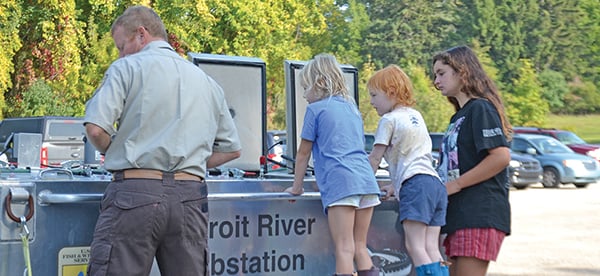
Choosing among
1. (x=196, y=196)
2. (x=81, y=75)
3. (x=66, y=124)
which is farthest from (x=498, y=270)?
(x=81, y=75)

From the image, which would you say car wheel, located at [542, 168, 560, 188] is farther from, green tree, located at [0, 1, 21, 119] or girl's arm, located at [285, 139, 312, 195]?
girl's arm, located at [285, 139, 312, 195]

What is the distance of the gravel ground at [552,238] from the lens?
36.9 feet

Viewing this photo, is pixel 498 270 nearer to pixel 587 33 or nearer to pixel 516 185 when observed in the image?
pixel 516 185

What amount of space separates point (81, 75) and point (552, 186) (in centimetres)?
1347

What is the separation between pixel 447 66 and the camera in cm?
526

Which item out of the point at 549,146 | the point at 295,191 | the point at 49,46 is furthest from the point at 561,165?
the point at 295,191

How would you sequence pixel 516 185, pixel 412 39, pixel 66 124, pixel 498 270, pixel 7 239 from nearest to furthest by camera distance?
pixel 7 239, pixel 498 270, pixel 66 124, pixel 516 185, pixel 412 39

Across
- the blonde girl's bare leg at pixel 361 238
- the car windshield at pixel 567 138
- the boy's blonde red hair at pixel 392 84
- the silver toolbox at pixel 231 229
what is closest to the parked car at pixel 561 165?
the car windshield at pixel 567 138

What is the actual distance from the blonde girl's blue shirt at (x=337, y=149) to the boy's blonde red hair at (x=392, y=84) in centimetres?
21

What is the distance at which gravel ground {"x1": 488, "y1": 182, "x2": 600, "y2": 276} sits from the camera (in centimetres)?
1125

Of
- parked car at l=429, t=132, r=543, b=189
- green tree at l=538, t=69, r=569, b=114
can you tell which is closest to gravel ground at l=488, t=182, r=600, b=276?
parked car at l=429, t=132, r=543, b=189

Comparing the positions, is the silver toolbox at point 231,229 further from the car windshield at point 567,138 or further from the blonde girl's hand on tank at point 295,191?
the car windshield at point 567,138

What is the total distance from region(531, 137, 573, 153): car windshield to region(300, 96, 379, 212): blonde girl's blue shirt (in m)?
23.4

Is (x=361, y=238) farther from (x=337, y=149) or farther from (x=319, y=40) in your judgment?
(x=319, y=40)
